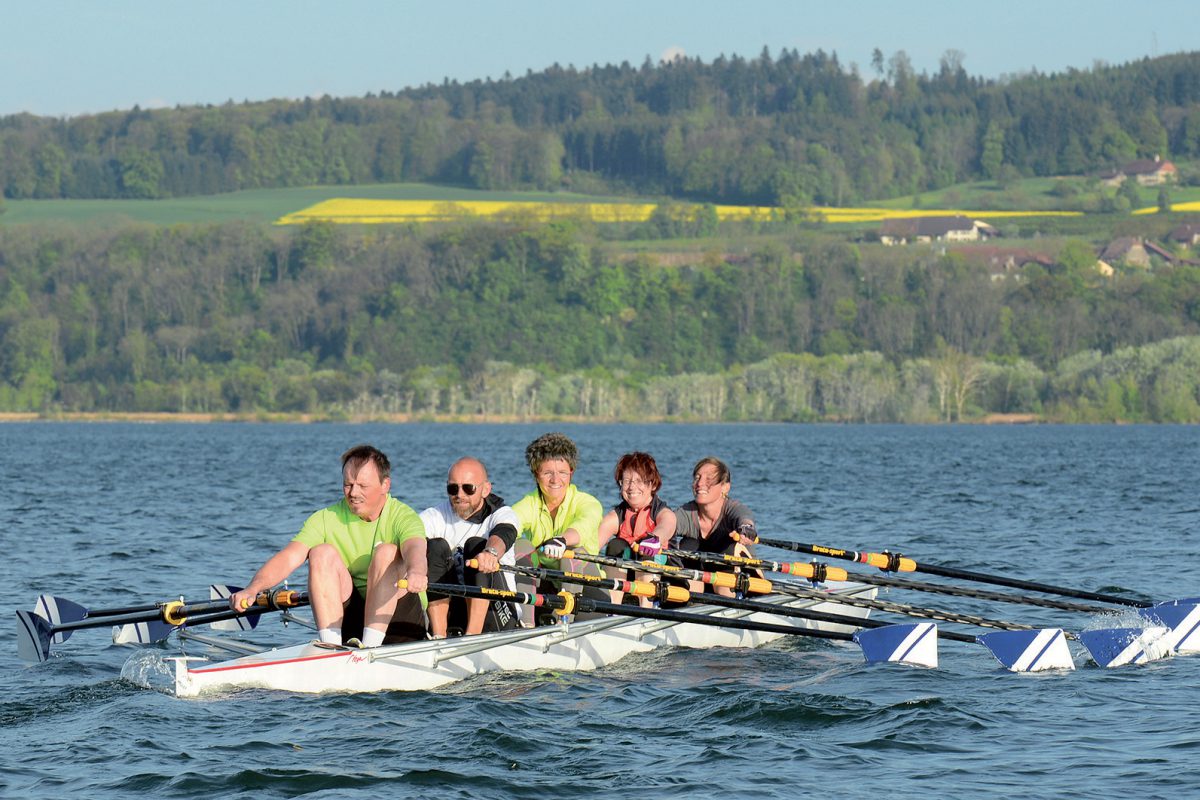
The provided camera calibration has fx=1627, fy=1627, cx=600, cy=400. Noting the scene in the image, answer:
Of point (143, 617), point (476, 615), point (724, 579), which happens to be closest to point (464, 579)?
point (476, 615)

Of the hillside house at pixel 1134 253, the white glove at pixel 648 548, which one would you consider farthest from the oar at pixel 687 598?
the hillside house at pixel 1134 253

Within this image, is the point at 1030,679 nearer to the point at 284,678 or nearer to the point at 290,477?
the point at 284,678

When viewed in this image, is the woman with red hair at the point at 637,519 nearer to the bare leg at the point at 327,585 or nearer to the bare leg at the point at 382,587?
the bare leg at the point at 382,587

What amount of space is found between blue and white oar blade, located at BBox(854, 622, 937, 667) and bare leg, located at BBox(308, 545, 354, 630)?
4.45 m

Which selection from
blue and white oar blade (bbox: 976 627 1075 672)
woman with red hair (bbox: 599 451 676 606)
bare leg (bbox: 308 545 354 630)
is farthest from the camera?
woman with red hair (bbox: 599 451 676 606)

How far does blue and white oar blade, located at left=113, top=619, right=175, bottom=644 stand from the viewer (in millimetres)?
16422

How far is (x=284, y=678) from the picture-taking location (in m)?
12.9

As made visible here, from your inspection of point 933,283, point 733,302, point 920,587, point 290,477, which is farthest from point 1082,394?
point 920,587

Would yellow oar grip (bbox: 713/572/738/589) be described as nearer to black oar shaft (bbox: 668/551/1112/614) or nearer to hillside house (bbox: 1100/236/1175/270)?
black oar shaft (bbox: 668/551/1112/614)

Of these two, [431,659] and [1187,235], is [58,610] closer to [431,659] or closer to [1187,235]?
[431,659]

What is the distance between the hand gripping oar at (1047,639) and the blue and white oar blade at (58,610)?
569 cm

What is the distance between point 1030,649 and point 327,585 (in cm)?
621

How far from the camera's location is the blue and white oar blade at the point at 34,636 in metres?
14.9

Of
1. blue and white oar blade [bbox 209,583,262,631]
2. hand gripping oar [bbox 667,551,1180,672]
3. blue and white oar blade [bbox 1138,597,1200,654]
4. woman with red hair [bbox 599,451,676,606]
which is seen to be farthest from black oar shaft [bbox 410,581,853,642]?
blue and white oar blade [bbox 209,583,262,631]
